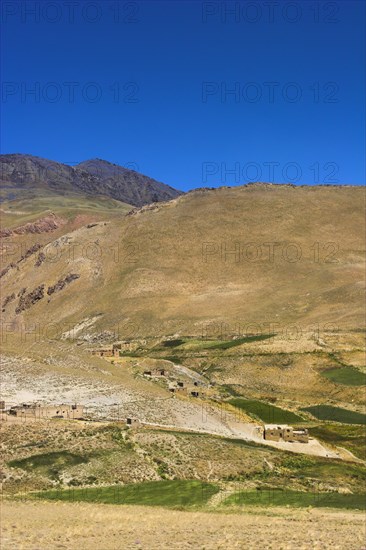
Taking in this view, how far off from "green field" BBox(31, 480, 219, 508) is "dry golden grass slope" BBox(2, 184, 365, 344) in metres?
68.0

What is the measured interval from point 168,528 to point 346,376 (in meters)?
55.4

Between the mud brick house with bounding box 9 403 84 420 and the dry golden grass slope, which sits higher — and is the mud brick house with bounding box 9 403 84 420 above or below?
below

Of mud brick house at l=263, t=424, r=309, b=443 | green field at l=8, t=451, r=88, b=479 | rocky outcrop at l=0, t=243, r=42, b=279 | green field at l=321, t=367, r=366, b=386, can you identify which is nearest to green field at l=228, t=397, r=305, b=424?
mud brick house at l=263, t=424, r=309, b=443

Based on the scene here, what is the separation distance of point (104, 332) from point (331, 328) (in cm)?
4165

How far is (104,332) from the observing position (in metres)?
117

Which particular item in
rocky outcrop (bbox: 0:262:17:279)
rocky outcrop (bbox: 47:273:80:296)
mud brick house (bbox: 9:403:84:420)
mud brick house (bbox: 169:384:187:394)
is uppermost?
rocky outcrop (bbox: 0:262:17:279)

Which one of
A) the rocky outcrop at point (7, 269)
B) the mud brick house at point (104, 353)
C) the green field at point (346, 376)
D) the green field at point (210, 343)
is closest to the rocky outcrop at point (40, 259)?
the rocky outcrop at point (7, 269)

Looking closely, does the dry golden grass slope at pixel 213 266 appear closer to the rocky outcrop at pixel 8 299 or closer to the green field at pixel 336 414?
the rocky outcrop at pixel 8 299

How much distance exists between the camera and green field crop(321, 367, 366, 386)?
73.3 meters

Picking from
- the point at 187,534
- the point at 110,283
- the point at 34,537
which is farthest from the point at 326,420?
the point at 110,283

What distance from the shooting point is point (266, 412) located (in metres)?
60.6

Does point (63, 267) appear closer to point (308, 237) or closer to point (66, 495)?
point (308, 237)

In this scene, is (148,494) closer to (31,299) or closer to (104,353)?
(104,353)

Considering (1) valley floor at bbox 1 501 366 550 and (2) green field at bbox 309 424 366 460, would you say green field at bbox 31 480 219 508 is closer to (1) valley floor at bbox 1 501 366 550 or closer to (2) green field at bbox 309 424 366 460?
(1) valley floor at bbox 1 501 366 550
